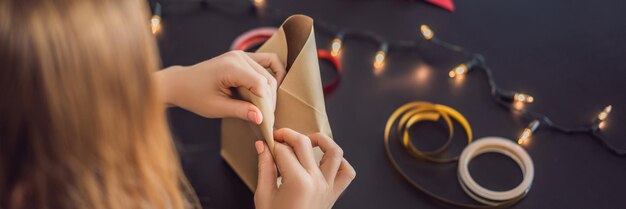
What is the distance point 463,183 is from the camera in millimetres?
683

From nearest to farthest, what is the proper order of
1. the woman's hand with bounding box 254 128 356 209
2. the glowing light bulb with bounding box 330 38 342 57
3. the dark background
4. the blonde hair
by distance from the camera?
the blonde hair < the woman's hand with bounding box 254 128 356 209 < the dark background < the glowing light bulb with bounding box 330 38 342 57

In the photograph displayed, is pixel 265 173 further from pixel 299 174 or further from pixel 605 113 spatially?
pixel 605 113

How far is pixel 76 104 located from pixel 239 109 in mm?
215

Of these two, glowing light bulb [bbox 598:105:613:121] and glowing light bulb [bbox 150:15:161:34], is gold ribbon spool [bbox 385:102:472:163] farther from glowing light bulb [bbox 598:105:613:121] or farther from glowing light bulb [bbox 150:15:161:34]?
glowing light bulb [bbox 150:15:161:34]

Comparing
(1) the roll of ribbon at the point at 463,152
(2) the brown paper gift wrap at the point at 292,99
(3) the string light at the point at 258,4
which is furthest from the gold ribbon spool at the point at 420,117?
(3) the string light at the point at 258,4

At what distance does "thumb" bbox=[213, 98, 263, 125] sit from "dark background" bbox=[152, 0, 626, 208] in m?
0.09

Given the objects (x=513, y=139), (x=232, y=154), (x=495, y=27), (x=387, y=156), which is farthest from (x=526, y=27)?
(x=232, y=154)

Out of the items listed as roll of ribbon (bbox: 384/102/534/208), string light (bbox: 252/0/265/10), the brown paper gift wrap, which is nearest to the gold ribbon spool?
roll of ribbon (bbox: 384/102/534/208)

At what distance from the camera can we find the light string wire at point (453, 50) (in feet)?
2.39

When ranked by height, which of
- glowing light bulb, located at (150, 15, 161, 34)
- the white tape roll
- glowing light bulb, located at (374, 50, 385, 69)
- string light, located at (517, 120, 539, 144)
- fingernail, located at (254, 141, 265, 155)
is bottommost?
the white tape roll

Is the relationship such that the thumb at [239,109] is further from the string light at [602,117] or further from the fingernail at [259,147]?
the string light at [602,117]

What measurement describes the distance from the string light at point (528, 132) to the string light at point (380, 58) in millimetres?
199

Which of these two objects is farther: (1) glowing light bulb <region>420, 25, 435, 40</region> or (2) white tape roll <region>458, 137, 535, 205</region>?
(1) glowing light bulb <region>420, 25, 435, 40</region>

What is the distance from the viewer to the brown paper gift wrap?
2.00 feet
